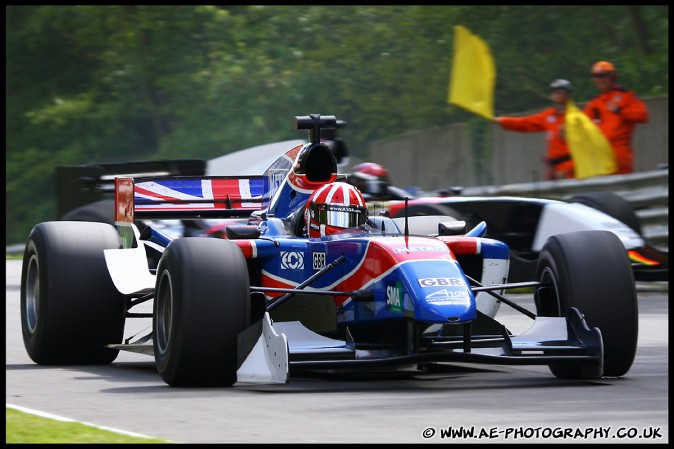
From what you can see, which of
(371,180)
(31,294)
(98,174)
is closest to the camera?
(31,294)

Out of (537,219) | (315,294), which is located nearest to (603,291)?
(315,294)

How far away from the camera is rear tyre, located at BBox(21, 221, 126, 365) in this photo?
1098cm

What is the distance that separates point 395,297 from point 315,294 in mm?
749

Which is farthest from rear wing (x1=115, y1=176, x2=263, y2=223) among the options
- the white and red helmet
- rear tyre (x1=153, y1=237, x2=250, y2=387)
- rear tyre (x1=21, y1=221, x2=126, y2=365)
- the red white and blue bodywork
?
rear tyre (x1=153, y1=237, x2=250, y2=387)

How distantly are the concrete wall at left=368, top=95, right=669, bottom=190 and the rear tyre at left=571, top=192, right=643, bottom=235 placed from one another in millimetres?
4941

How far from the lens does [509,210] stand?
1714cm

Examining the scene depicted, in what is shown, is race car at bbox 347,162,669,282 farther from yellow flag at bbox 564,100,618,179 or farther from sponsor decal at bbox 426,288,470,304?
sponsor decal at bbox 426,288,470,304

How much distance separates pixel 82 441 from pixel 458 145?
74.4 feet

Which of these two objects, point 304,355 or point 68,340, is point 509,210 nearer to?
point 68,340

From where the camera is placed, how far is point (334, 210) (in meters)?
10.5

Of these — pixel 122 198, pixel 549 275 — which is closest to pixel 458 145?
pixel 122 198

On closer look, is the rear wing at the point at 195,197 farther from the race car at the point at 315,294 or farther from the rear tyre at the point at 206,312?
the rear tyre at the point at 206,312

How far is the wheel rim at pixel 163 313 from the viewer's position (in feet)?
31.5

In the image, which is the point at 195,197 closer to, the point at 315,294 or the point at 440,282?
the point at 315,294
